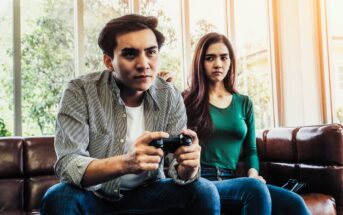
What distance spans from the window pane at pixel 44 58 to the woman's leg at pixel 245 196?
224 cm

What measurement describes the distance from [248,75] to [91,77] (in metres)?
3.08

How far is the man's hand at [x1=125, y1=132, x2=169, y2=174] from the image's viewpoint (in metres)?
1.06

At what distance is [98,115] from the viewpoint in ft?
4.44

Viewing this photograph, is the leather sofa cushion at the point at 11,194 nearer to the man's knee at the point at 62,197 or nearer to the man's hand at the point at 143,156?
the man's knee at the point at 62,197

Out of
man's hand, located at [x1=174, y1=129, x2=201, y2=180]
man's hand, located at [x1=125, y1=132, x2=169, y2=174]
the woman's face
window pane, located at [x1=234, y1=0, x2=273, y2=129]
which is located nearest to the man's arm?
man's hand, located at [x1=125, y1=132, x2=169, y2=174]

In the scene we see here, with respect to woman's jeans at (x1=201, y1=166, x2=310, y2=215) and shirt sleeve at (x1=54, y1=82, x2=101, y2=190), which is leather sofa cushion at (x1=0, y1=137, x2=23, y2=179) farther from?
woman's jeans at (x1=201, y1=166, x2=310, y2=215)

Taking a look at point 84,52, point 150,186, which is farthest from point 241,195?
point 84,52

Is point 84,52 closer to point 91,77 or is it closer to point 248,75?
point 248,75

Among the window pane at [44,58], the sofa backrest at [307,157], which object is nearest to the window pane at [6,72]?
the window pane at [44,58]

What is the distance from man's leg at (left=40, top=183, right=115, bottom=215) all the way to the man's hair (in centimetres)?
54

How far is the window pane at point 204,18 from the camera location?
13.3ft

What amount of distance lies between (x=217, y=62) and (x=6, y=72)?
210 cm

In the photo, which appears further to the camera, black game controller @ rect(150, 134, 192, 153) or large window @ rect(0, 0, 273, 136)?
large window @ rect(0, 0, 273, 136)

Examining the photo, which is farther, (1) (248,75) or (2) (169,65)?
(1) (248,75)
